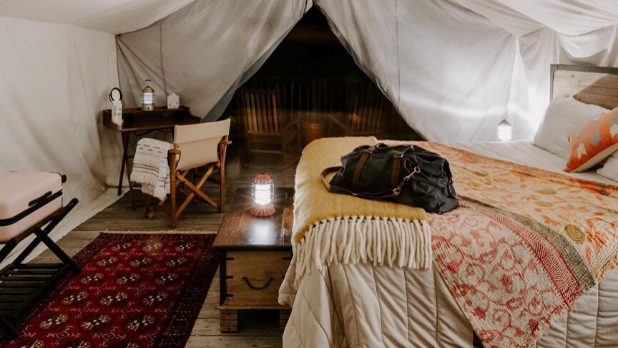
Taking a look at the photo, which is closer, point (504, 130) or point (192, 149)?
point (192, 149)

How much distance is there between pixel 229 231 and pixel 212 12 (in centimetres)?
252

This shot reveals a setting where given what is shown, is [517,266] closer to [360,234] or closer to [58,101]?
[360,234]

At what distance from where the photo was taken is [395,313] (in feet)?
5.57

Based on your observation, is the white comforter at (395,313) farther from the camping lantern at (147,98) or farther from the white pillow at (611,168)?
the camping lantern at (147,98)

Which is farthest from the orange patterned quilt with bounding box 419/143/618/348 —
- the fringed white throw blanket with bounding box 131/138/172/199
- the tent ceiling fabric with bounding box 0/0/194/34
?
the tent ceiling fabric with bounding box 0/0/194/34

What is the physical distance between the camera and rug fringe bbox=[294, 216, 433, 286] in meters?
1.65

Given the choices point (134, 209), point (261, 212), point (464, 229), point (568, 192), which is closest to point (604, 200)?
point (568, 192)

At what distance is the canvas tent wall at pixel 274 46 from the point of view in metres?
3.41

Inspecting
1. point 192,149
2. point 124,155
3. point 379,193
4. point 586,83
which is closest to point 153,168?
point 192,149

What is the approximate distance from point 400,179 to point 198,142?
195 cm

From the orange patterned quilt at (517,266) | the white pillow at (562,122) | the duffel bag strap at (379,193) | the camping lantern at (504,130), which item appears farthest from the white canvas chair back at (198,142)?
the camping lantern at (504,130)

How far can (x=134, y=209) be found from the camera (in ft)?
12.3

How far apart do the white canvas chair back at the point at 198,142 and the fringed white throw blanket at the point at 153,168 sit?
0.42 ft

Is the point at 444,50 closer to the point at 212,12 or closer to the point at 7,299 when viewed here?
the point at 212,12
